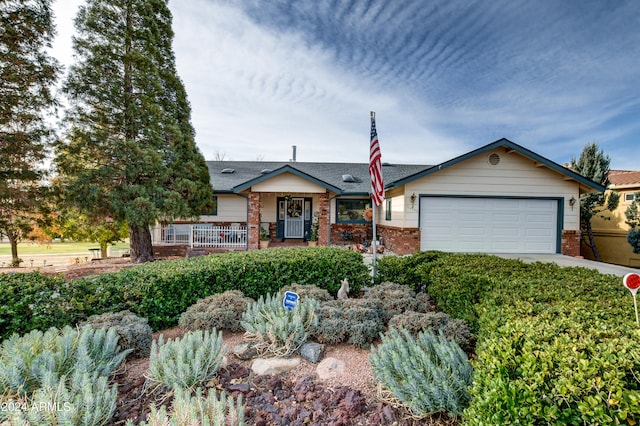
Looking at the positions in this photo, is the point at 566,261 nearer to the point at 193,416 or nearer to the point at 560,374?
the point at 560,374

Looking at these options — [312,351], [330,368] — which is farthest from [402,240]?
[330,368]

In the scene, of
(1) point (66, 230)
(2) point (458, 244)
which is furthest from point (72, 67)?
(2) point (458, 244)

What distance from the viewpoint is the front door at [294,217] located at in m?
14.5

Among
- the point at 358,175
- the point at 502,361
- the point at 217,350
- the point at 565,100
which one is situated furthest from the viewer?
the point at 358,175

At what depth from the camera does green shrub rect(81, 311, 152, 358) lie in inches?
121

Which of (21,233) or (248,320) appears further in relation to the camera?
(21,233)

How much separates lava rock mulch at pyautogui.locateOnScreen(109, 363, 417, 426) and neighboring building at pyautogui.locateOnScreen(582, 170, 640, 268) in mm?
16523

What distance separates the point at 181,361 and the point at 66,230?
11708 mm

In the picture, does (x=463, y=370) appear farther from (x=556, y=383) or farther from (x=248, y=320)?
(x=248, y=320)

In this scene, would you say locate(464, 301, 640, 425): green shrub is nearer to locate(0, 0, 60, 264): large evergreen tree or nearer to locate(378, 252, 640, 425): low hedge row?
locate(378, 252, 640, 425): low hedge row

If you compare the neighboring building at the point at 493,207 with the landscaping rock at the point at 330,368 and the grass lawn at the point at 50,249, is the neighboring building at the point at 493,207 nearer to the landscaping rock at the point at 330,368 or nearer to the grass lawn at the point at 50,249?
the landscaping rock at the point at 330,368

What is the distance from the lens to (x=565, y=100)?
9594 millimetres

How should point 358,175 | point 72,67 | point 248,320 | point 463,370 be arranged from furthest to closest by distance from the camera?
point 358,175 < point 72,67 < point 248,320 < point 463,370

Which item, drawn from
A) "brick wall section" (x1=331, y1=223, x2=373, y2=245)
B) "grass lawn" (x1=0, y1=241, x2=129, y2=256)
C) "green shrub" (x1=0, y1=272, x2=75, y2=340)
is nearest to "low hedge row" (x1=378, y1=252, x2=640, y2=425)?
"green shrub" (x1=0, y1=272, x2=75, y2=340)
